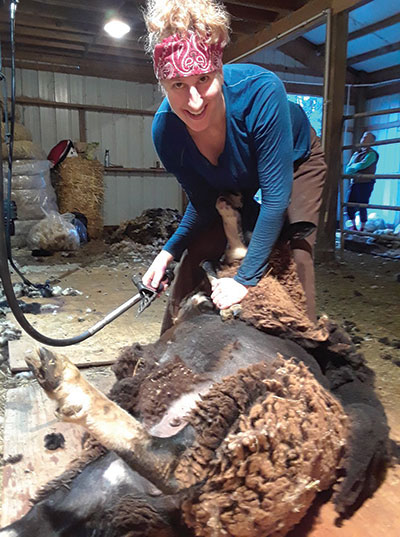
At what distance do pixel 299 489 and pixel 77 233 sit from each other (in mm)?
5385

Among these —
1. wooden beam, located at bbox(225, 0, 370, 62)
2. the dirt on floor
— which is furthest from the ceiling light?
the dirt on floor

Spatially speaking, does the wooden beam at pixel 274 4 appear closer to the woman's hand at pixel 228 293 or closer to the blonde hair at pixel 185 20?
the blonde hair at pixel 185 20

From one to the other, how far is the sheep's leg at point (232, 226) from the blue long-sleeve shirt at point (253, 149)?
0.23 feet

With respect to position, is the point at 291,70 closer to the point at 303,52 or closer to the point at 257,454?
the point at 303,52

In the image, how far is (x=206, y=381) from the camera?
108 cm

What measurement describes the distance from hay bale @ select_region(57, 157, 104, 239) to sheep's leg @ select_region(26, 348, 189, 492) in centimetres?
626

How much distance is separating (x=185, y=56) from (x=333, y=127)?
3.65m

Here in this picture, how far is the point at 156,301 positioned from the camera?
3291 millimetres

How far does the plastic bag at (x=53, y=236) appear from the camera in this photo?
551 centimetres

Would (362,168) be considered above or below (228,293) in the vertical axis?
above

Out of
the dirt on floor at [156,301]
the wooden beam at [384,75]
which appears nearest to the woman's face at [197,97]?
the dirt on floor at [156,301]

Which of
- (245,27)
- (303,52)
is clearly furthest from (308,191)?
(303,52)

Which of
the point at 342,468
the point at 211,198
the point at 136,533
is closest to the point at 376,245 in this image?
the point at 211,198

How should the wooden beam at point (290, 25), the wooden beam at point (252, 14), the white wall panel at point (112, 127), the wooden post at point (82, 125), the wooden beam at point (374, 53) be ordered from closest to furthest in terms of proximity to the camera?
the wooden beam at point (290, 25)
the wooden beam at point (252, 14)
the wooden beam at point (374, 53)
the white wall panel at point (112, 127)
the wooden post at point (82, 125)
